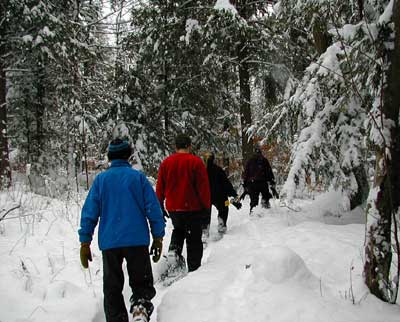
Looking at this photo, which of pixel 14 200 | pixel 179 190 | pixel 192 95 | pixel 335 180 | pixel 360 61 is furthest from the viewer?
pixel 192 95

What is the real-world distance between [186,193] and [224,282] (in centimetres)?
153

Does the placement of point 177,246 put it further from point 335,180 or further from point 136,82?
point 136,82

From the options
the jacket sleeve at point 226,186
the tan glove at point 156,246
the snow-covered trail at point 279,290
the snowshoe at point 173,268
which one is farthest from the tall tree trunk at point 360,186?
the tan glove at point 156,246

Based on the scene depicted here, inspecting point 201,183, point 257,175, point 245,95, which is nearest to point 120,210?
point 201,183

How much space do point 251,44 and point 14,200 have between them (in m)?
9.05

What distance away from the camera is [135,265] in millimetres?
3939

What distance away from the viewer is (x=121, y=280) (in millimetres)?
3994

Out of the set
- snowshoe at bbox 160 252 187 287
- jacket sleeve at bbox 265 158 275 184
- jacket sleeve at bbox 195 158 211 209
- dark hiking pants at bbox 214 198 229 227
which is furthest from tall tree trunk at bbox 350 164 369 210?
snowshoe at bbox 160 252 187 287

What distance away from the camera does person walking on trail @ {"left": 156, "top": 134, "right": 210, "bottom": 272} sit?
18.5 feet

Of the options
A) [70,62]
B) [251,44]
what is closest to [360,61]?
[251,44]

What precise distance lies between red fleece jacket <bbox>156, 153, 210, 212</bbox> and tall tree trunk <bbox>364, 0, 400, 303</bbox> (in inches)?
95.3

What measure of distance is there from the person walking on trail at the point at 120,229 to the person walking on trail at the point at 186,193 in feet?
5.26

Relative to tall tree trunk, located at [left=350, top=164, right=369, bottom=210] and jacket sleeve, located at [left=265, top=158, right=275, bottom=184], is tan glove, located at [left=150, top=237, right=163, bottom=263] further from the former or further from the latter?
jacket sleeve, located at [left=265, top=158, right=275, bottom=184]

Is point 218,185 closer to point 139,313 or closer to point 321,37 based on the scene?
point 321,37
